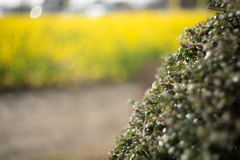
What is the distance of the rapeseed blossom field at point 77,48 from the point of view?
213 inches

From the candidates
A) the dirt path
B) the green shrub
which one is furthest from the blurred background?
the green shrub

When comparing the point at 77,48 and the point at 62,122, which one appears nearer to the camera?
the point at 62,122

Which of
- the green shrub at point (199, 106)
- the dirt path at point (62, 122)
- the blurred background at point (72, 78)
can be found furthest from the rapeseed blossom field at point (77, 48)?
the green shrub at point (199, 106)

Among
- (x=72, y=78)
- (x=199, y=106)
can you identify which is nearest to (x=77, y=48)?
(x=72, y=78)

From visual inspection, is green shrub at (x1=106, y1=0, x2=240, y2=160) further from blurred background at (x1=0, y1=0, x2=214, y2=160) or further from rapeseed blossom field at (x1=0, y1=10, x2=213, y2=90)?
rapeseed blossom field at (x1=0, y1=10, x2=213, y2=90)

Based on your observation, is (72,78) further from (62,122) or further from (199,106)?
(199,106)

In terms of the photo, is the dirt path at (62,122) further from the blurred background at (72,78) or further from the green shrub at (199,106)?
the green shrub at (199,106)

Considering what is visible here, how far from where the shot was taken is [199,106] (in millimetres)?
852

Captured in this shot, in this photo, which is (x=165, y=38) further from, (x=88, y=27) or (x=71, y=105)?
(x=71, y=105)

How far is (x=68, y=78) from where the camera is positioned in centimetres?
591

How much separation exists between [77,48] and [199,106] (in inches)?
218

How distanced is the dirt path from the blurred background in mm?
13

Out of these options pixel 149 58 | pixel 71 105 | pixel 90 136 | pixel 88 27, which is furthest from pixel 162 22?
pixel 90 136

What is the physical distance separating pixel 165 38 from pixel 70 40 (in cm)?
290
